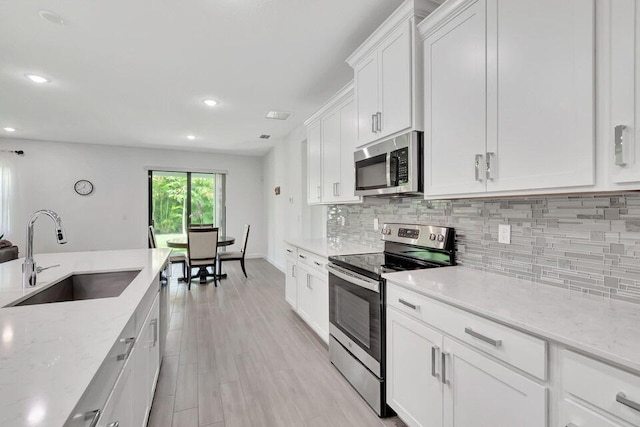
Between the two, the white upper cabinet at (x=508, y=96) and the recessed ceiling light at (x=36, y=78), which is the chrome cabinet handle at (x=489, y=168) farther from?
the recessed ceiling light at (x=36, y=78)

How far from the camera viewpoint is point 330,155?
125 inches

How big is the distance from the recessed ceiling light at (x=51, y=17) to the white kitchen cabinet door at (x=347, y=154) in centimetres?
224

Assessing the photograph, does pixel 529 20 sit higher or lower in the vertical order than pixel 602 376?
higher

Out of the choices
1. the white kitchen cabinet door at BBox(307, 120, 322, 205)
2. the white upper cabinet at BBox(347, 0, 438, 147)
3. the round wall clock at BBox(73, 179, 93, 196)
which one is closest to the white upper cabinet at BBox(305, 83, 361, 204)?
the white kitchen cabinet door at BBox(307, 120, 322, 205)

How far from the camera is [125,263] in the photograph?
7.22 feet

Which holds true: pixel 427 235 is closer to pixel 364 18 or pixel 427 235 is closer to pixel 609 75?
pixel 609 75

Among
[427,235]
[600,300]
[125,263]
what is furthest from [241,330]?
[600,300]

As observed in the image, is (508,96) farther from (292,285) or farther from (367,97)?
(292,285)

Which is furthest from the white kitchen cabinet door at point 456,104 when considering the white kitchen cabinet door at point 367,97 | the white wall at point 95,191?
the white wall at point 95,191

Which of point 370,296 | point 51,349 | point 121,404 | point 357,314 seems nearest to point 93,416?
point 51,349

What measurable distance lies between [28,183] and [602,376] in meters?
8.11

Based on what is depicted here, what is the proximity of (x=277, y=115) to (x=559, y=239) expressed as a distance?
374cm

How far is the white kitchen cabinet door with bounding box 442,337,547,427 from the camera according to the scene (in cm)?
102

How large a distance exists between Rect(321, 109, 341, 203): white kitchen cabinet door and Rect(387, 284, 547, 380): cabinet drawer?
168cm
